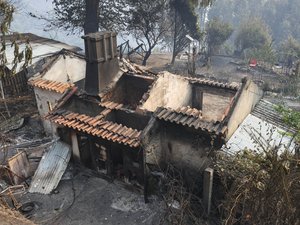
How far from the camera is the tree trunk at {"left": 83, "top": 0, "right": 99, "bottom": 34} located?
2616 centimetres

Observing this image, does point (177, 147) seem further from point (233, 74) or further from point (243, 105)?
point (233, 74)

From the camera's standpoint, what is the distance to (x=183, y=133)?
1076 centimetres

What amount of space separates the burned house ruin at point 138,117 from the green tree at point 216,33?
32.0m

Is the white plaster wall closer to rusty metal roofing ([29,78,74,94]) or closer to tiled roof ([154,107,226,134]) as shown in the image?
rusty metal roofing ([29,78,74,94])

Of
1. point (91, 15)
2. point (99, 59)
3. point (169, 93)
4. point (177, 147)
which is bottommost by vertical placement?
point (177, 147)

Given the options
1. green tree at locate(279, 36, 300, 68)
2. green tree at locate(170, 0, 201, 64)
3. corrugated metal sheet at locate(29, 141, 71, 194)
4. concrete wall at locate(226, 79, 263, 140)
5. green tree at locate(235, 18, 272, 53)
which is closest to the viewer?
concrete wall at locate(226, 79, 263, 140)

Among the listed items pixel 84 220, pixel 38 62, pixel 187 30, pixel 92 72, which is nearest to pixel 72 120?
pixel 92 72

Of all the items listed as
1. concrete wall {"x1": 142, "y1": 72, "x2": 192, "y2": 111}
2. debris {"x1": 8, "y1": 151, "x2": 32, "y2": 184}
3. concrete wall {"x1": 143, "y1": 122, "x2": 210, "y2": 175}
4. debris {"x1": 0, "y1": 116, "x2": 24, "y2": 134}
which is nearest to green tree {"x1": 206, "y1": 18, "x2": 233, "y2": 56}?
concrete wall {"x1": 142, "y1": 72, "x2": 192, "y2": 111}

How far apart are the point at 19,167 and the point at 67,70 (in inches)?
241

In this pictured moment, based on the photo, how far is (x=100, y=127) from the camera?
1130 cm

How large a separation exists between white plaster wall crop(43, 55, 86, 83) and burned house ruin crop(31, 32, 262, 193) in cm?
112

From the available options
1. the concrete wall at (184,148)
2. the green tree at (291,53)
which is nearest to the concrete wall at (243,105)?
the concrete wall at (184,148)

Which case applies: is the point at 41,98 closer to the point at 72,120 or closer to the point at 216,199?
the point at 72,120

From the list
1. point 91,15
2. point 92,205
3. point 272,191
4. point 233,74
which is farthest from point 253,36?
point 272,191
